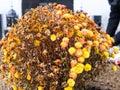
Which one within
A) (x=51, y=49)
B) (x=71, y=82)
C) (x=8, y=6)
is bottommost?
(x=71, y=82)

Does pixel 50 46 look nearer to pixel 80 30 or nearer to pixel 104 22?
pixel 80 30

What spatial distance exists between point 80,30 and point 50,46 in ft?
0.70

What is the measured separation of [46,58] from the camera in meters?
2.22

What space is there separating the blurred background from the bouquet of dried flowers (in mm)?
1443

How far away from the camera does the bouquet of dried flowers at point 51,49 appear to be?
2102 millimetres

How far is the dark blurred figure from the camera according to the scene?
3783 mm

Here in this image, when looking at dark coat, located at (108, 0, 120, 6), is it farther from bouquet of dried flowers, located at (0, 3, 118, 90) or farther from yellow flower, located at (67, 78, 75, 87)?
yellow flower, located at (67, 78, 75, 87)

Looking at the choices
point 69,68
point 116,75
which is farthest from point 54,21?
point 116,75

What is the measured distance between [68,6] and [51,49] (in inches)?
70.8

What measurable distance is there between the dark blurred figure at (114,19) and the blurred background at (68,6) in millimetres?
68

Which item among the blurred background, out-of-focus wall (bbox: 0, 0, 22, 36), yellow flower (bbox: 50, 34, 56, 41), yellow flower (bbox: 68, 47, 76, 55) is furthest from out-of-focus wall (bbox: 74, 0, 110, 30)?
yellow flower (bbox: 68, 47, 76, 55)

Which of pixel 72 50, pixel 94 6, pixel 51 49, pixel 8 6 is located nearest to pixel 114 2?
pixel 94 6

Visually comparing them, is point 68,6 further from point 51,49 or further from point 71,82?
point 71,82

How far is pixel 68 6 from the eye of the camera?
13.0 feet
